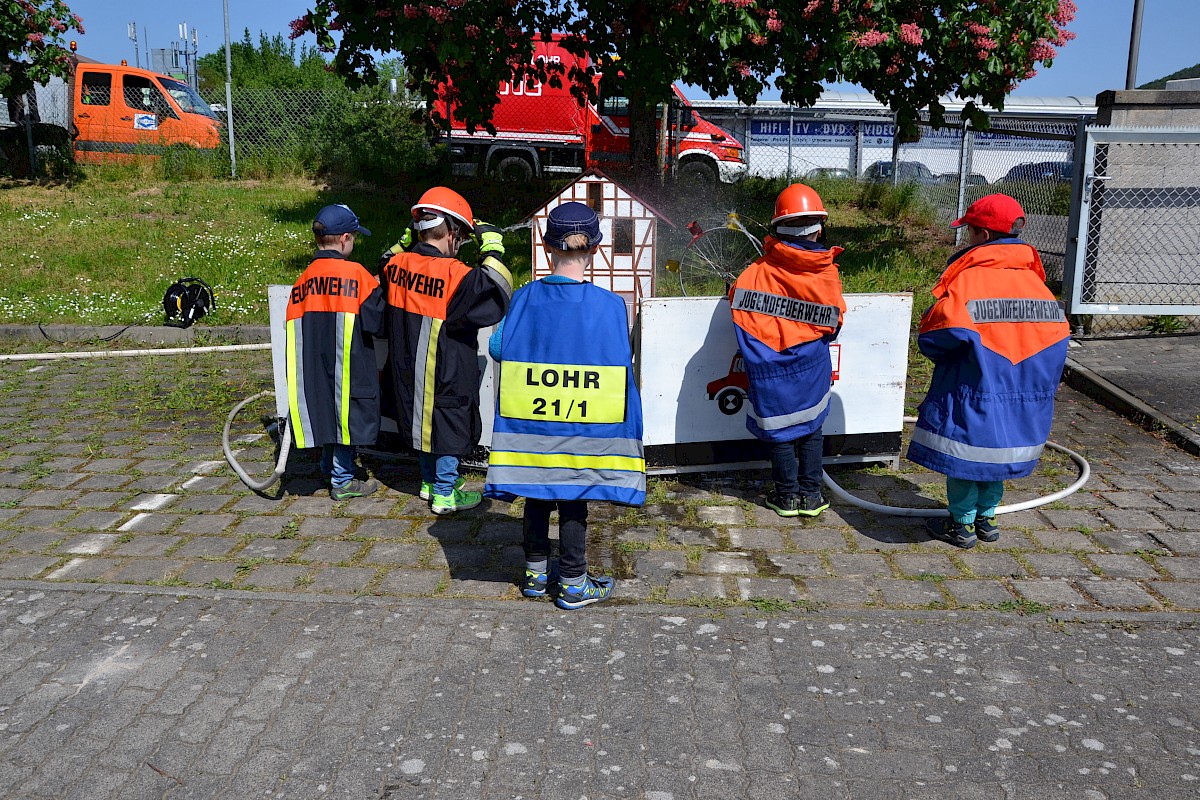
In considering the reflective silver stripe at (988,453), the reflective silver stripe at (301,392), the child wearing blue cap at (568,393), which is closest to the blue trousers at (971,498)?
the reflective silver stripe at (988,453)

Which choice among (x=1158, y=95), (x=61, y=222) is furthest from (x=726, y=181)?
(x=61, y=222)

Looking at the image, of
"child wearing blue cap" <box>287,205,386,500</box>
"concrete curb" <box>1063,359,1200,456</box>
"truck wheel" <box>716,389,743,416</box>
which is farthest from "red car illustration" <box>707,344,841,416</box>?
"concrete curb" <box>1063,359,1200,456</box>

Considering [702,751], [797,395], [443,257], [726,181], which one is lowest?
[702,751]

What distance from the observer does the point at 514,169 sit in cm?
1677

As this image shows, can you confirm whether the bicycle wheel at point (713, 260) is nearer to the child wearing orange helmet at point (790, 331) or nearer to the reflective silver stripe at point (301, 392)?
the child wearing orange helmet at point (790, 331)

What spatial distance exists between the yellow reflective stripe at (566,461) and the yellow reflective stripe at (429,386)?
1184mm

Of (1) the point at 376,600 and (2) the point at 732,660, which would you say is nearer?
(2) the point at 732,660

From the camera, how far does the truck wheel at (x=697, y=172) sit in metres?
15.9

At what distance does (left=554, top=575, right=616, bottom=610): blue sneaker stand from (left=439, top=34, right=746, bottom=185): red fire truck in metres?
13.0

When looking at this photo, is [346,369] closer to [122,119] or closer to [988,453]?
[988,453]

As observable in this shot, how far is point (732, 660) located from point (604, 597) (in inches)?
28.3

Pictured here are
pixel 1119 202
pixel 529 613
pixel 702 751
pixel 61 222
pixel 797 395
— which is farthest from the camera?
pixel 61 222

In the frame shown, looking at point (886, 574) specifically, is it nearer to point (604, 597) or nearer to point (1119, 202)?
point (604, 597)

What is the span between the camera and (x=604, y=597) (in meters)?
4.27
